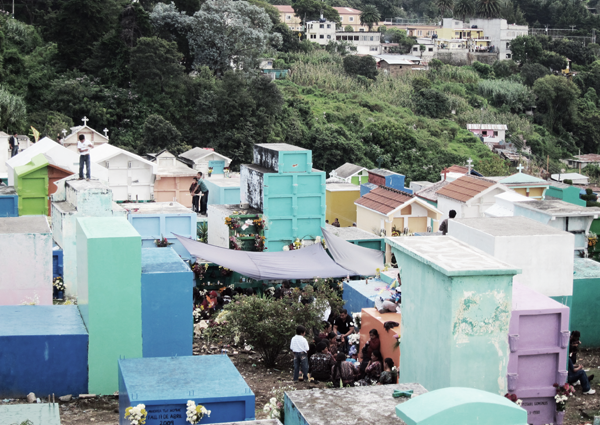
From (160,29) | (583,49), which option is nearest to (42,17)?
(160,29)

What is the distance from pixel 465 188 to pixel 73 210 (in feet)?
41.0

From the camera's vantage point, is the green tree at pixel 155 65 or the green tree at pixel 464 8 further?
the green tree at pixel 464 8

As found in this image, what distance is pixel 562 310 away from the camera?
10352 mm

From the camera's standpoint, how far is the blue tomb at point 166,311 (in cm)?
1170

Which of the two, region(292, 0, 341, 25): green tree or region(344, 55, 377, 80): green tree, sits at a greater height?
region(292, 0, 341, 25): green tree

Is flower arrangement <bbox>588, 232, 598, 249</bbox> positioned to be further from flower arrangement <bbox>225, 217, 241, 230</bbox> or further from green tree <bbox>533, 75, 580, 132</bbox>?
green tree <bbox>533, 75, 580, 132</bbox>

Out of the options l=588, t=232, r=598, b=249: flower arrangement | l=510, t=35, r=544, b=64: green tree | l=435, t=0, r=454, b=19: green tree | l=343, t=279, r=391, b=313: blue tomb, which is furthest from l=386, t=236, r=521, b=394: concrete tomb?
l=435, t=0, r=454, b=19: green tree

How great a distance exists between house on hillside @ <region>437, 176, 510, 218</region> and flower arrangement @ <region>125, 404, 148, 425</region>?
1601cm

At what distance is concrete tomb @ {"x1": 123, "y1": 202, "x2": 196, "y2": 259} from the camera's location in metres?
18.8

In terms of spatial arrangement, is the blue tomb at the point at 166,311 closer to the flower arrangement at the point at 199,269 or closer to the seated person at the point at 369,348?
the seated person at the point at 369,348

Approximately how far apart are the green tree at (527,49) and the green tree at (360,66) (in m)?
21.6

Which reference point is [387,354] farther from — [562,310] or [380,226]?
[380,226]

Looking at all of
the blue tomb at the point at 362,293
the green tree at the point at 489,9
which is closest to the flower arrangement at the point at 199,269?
the blue tomb at the point at 362,293

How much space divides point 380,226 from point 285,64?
47918mm
